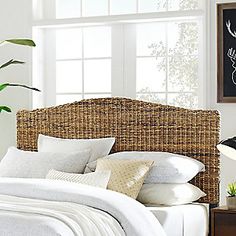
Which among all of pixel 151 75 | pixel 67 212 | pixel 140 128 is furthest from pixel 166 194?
pixel 151 75

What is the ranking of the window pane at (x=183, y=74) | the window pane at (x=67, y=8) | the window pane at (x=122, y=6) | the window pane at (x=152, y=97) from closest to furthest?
the window pane at (x=183, y=74), the window pane at (x=152, y=97), the window pane at (x=122, y=6), the window pane at (x=67, y=8)

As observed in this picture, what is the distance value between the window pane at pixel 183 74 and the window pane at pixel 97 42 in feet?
1.87

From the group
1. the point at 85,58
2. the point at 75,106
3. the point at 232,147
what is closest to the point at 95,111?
the point at 75,106

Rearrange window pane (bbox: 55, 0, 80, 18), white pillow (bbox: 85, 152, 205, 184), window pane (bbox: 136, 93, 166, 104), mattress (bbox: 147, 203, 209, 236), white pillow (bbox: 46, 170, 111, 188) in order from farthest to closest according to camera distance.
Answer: window pane (bbox: 55, 0, 80, 18) < window pane (bbox: 136, 93, 166, 104) < white pillow (bbox: 85, 152, 205, 184) < white pillow (bbox: 46, 170, 111, 188) < mattress (bbox: 147, 203, 209, 236)

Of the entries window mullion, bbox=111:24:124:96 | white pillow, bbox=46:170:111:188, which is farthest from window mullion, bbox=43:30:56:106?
white pillow, bbox=46:170:111:188

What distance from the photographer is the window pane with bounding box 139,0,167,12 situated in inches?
223

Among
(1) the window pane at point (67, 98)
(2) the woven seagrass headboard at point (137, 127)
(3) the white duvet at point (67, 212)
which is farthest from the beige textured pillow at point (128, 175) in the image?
(1) the window pane at point (67, 98)

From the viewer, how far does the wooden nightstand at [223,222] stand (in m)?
4.50

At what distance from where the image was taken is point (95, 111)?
5.55 meters

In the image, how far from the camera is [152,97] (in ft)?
18.7

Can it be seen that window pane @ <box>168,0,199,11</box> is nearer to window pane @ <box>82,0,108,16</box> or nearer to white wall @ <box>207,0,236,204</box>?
white wall @ <box>207,0,236,204</box>

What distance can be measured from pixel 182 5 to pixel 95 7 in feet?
2.47

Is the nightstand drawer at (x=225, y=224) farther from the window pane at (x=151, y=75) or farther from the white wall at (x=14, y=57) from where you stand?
the white wall at (x=14, y=57)

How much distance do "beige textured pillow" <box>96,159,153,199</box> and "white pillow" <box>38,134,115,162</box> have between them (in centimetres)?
46
